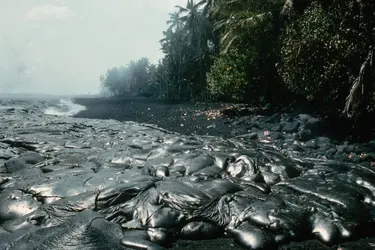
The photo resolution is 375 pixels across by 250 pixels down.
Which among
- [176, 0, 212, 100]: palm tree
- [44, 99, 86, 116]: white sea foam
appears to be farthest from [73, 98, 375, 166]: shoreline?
[176, 0, 212, 100]: palm tree

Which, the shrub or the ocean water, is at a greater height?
the shrub

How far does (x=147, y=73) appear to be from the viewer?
65000 millimetres

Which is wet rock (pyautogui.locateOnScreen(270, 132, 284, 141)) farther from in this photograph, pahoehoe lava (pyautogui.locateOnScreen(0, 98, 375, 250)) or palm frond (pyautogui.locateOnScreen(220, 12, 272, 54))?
palm frond (pyautogui.locateOnScreen(220, 12, 272, 54))

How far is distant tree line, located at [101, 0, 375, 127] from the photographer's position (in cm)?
989

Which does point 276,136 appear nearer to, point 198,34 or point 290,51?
point 290,51

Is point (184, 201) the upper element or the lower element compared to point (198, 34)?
lower

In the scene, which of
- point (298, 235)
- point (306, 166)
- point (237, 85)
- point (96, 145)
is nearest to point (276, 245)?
point (298, 235)

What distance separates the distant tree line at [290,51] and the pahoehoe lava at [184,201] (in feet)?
11.3

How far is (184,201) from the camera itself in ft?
16.8

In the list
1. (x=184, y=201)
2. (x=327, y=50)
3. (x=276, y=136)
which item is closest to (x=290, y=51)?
(x=327, y=50)

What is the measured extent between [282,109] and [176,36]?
2551cm

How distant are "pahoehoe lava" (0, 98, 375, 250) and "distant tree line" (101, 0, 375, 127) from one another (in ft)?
11.3

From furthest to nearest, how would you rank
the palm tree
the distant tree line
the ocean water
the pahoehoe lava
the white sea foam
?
the palm tree
the ocean water
the white sea foam
the distant tree line
the pahoehoe lava

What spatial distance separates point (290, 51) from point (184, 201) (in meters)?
8.95
